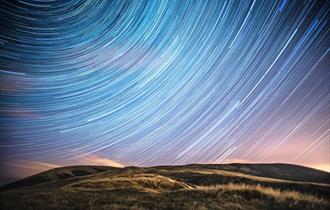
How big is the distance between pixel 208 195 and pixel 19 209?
32.2 feet

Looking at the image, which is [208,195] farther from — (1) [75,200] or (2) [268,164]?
(2) [268,164]

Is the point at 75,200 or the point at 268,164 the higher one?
the point at 268,164

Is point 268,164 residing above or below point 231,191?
above

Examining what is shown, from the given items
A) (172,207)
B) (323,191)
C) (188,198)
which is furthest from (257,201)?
(323,191)

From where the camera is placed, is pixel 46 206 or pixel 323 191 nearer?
pixel 46 206

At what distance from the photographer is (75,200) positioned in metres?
15.2

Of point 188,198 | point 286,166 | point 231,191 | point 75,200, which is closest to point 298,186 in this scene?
point 231,191

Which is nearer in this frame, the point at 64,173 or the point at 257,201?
the point at 257,201

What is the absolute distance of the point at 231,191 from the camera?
16.8m

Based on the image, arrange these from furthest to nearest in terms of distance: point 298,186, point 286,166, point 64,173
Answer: point 286,166
point 64,173
point 298,186

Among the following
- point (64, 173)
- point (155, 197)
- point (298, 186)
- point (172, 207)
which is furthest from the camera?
point (64, 173)

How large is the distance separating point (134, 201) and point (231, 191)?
6.07 metres

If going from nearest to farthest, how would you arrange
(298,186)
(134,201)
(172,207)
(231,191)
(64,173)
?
(172,207), (134,201), (231,191), (298,186), (64,173)

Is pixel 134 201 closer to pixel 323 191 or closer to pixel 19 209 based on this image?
pixel 19 209
